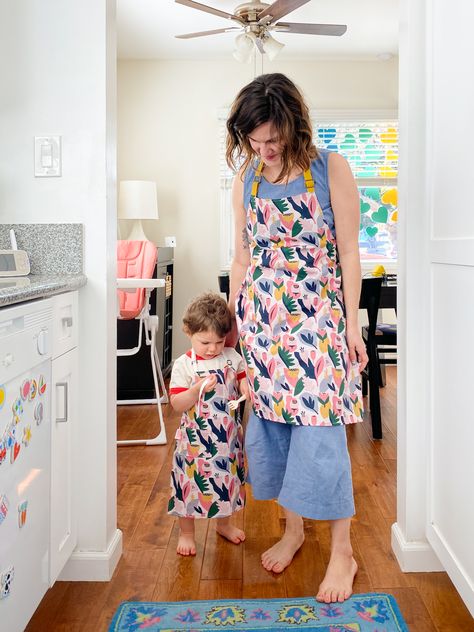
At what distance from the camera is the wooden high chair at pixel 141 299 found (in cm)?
305

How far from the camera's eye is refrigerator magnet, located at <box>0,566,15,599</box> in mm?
1093

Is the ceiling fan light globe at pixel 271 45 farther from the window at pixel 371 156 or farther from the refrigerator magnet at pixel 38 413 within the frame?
the refrigerator magnet at pixel 38 413

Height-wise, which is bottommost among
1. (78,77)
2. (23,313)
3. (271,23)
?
(23,313)

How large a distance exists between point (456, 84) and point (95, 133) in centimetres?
93

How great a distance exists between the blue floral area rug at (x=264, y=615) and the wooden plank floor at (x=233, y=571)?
0.04 metres

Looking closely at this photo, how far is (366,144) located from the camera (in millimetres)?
5410

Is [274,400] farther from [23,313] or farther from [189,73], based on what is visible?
[189,73]

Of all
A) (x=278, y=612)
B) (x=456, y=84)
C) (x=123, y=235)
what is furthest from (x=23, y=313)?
(x=123, y=235)

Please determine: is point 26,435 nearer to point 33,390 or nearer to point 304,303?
point 33,390

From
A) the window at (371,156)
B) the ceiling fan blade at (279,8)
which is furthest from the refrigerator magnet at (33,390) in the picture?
the window at (371,156)

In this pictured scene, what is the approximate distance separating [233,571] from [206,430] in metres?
0.41

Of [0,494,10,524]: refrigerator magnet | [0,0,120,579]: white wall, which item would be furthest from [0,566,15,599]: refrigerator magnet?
[0,0,120,579]: white wall

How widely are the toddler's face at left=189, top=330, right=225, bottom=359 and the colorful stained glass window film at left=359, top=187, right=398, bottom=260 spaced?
3.85 meters

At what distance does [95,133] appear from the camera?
5.44 ft
